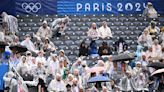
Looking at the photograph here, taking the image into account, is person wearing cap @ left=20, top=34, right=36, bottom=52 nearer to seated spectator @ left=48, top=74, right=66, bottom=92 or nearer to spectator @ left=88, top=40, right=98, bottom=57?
spectator @ left=88, top=40, right=98, bottom=57

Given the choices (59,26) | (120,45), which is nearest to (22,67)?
(120,45)

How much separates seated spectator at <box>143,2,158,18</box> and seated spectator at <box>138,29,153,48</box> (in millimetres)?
3172

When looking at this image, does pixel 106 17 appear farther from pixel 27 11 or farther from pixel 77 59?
pixel 77 59

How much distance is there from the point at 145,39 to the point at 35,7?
660cm

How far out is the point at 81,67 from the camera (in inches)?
1204

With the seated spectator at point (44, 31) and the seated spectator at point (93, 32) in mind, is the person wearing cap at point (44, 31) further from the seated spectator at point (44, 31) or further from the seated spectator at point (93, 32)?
the seated spectator at point (93, 32)

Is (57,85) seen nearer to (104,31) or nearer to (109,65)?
(109,65)

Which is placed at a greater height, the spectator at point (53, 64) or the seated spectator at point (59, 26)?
the seated spectator at point (59, 26)

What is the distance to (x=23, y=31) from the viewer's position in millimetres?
36500

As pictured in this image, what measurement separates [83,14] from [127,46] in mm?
4488

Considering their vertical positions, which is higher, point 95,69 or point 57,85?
point 95,69

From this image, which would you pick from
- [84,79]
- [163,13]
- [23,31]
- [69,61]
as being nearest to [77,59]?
[69,61]

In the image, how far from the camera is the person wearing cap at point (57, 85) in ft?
93.9

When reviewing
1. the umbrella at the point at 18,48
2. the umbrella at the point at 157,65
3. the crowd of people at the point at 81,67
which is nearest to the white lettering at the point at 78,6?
the crowd of people at the point at 81,67
